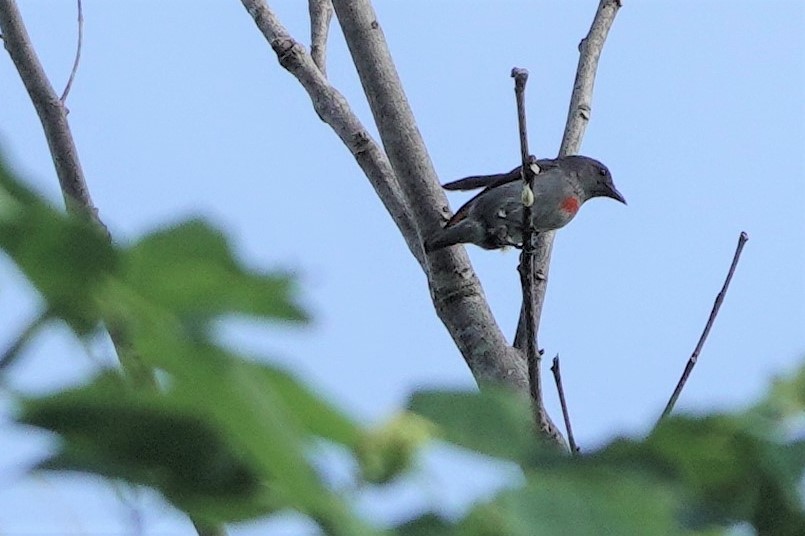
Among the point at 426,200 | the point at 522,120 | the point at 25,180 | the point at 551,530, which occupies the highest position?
the point at 426,200

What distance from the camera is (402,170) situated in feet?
9.20

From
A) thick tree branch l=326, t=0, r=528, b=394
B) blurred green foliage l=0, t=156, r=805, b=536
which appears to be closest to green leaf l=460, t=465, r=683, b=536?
blurred green foliage l=0, t=156, r=805, b=536

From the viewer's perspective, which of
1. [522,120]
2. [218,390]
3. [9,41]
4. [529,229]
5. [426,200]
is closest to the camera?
[218,390]

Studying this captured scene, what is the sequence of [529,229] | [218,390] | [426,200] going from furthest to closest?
[529,229], [426,200], [218,390]

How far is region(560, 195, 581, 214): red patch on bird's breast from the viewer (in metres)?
4.99

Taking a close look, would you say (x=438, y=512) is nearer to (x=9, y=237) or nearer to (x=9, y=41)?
(x=9, y=237)

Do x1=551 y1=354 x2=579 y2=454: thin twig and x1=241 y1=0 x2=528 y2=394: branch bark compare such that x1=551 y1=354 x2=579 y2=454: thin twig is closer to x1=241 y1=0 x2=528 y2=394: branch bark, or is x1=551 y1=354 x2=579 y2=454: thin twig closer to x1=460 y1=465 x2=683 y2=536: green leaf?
x1=241 y1=0 x2=528 y2=394: branch bark

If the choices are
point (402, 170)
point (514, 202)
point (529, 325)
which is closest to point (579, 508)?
point (529, 325)

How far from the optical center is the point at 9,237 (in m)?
0.31

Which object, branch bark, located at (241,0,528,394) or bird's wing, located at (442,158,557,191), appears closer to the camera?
branch bark, located at (241,0,528,394)

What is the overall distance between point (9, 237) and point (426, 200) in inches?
101

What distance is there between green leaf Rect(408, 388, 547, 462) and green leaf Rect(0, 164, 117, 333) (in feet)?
0.35

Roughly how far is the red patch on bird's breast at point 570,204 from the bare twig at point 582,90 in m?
1.32

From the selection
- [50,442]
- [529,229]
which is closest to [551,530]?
[50,442]
